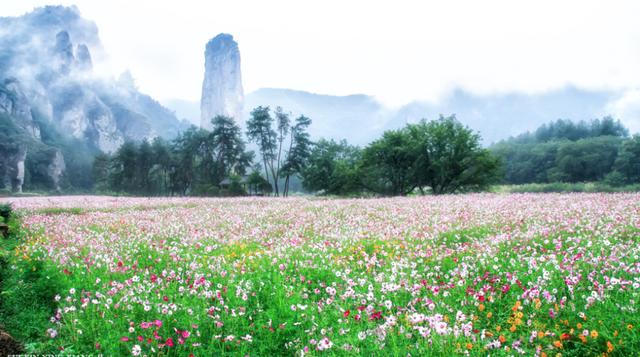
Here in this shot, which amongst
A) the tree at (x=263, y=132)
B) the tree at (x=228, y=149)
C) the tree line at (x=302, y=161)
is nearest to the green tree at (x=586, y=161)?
the tree line at (x=302, y=161)

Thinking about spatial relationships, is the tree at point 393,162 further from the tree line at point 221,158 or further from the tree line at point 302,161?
the tree line at point 221,158

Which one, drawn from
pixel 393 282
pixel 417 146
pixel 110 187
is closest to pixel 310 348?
pixel 393 282

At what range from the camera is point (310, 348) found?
430 centimetres

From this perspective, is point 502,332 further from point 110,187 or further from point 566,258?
point 110,187

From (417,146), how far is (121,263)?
120 ft

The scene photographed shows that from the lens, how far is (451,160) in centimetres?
3934

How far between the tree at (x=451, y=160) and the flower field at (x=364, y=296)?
101 feet

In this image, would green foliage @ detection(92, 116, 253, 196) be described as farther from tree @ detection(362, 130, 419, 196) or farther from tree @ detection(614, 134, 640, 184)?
tree @ detection(614, 134, 640, 184)

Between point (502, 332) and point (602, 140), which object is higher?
point (602, 140)

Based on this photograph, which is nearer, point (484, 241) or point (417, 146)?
point (484, 241)

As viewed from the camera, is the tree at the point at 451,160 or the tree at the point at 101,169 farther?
the tree at the point at 101,169

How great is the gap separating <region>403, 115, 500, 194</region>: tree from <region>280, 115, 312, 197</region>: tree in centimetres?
2327

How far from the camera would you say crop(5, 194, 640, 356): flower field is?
13.3 ft

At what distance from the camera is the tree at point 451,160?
3866 cm
